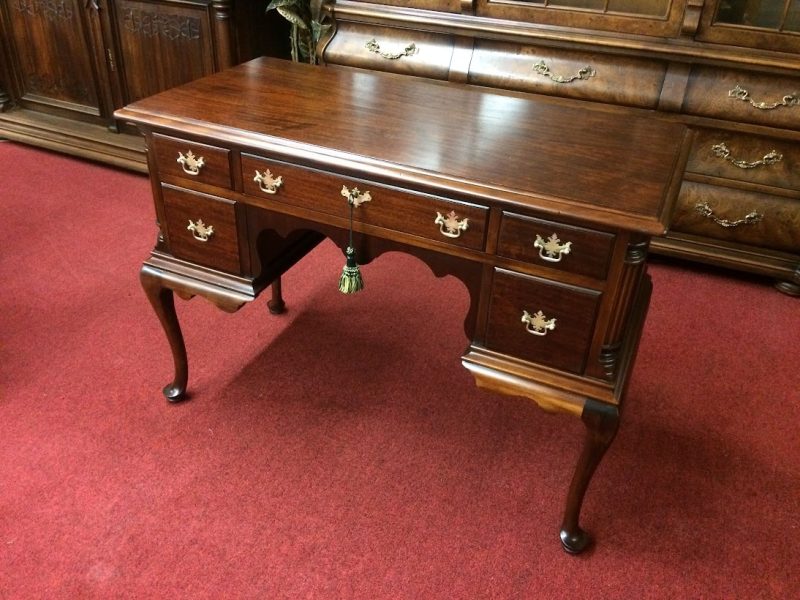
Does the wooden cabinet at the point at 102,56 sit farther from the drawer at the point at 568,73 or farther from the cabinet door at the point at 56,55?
the drawer at the point at 568,73

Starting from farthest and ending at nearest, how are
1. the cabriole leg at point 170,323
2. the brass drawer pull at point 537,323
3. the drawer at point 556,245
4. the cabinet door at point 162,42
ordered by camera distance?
the cabinet door at point 162,42, the cabriole leg at point 170,323, the brass drawer pull at point 537,323, the drawer at point 556,245

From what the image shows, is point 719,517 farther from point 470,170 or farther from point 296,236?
point 296,236

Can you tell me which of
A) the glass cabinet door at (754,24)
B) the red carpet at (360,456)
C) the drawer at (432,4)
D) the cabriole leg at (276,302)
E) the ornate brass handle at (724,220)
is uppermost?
the glass cabinet door at (754,24)

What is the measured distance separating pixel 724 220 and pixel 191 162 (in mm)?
1930

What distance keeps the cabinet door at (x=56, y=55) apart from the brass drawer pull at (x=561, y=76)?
203 cm

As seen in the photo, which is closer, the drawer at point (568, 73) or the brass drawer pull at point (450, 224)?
the brass drawer pull at point (450, 224)

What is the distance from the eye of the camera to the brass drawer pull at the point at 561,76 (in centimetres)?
241

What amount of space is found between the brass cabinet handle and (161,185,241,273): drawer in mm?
294

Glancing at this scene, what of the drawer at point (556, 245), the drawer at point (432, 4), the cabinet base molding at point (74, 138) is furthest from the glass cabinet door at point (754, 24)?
the cabinet base molding at point (74, 138)

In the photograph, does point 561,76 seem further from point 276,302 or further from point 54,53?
point 54,53

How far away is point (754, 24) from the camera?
2238 millimetres

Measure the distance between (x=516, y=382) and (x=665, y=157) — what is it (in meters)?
0.57

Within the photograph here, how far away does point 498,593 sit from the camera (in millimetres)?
1432

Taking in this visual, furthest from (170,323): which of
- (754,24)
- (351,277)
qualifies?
(754,24)
